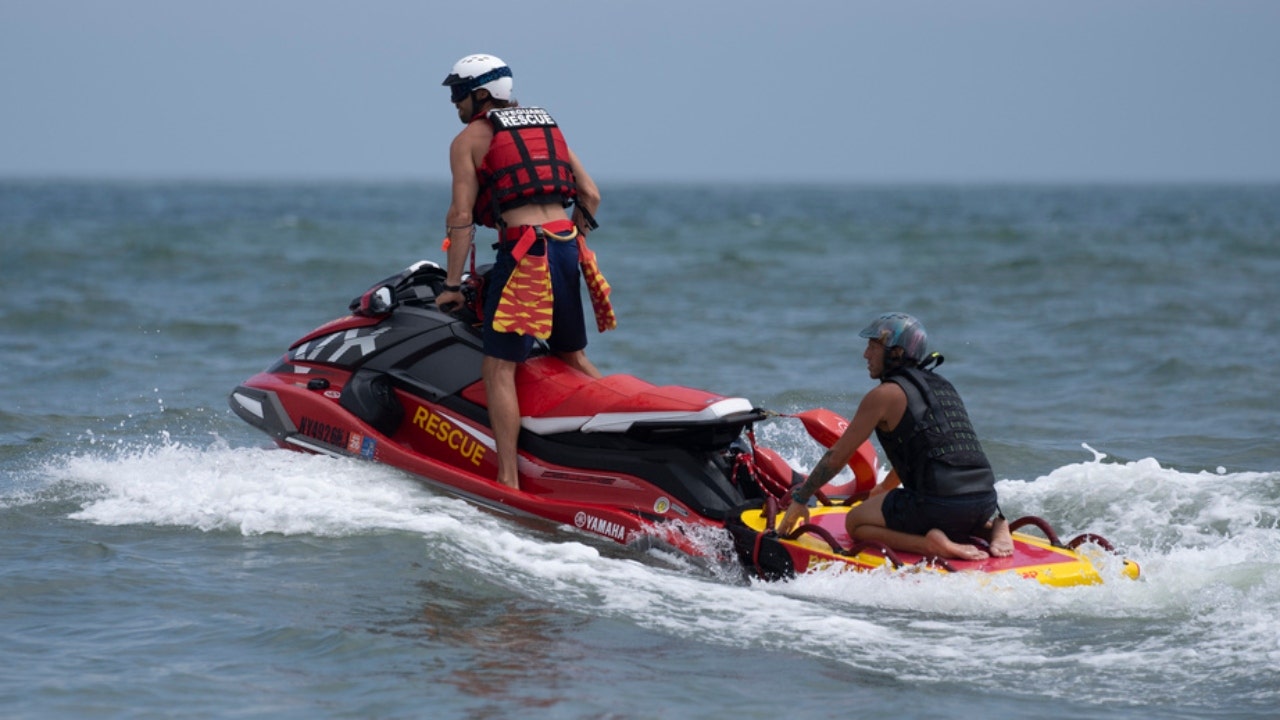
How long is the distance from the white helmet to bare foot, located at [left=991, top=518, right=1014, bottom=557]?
2.93 meters

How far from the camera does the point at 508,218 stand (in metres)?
6.82

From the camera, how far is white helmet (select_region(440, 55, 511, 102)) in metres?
6.81

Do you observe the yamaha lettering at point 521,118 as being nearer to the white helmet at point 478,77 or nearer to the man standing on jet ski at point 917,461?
the white helmet at point 478,77

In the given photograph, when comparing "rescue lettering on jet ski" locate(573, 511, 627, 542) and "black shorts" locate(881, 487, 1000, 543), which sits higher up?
"black shorts" locate(881, 487, 1000, 543)

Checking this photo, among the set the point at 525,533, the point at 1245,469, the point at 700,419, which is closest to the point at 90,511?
the point at 525,533

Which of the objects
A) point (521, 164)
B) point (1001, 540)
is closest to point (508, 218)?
point (521, 164)

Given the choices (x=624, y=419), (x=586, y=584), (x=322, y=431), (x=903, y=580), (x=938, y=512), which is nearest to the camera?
(x=903, y=580)

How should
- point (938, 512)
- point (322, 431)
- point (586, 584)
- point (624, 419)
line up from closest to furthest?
point (938, 512) < point (586, 584) < point (624, 419) < point (322, 431)

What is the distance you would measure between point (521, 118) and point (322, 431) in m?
1.88

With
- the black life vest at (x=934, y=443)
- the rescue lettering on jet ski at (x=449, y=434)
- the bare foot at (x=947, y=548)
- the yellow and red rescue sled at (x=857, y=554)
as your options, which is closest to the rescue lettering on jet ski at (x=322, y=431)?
the rescue lettering on jet ski at (x=449, y=434)

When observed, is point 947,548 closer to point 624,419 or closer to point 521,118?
point 624,419

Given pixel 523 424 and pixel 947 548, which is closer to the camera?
pixel 947 548

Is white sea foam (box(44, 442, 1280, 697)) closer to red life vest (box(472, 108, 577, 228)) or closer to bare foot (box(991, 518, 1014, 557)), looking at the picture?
bare foot (box(991, 518, 1014, 557))

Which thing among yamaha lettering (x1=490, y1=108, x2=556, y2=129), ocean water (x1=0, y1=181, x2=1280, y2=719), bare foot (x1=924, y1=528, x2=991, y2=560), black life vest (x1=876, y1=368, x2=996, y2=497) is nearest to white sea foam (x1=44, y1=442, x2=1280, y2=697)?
ocean water (x1=0, y1=181, x2=1280, y2=719)
